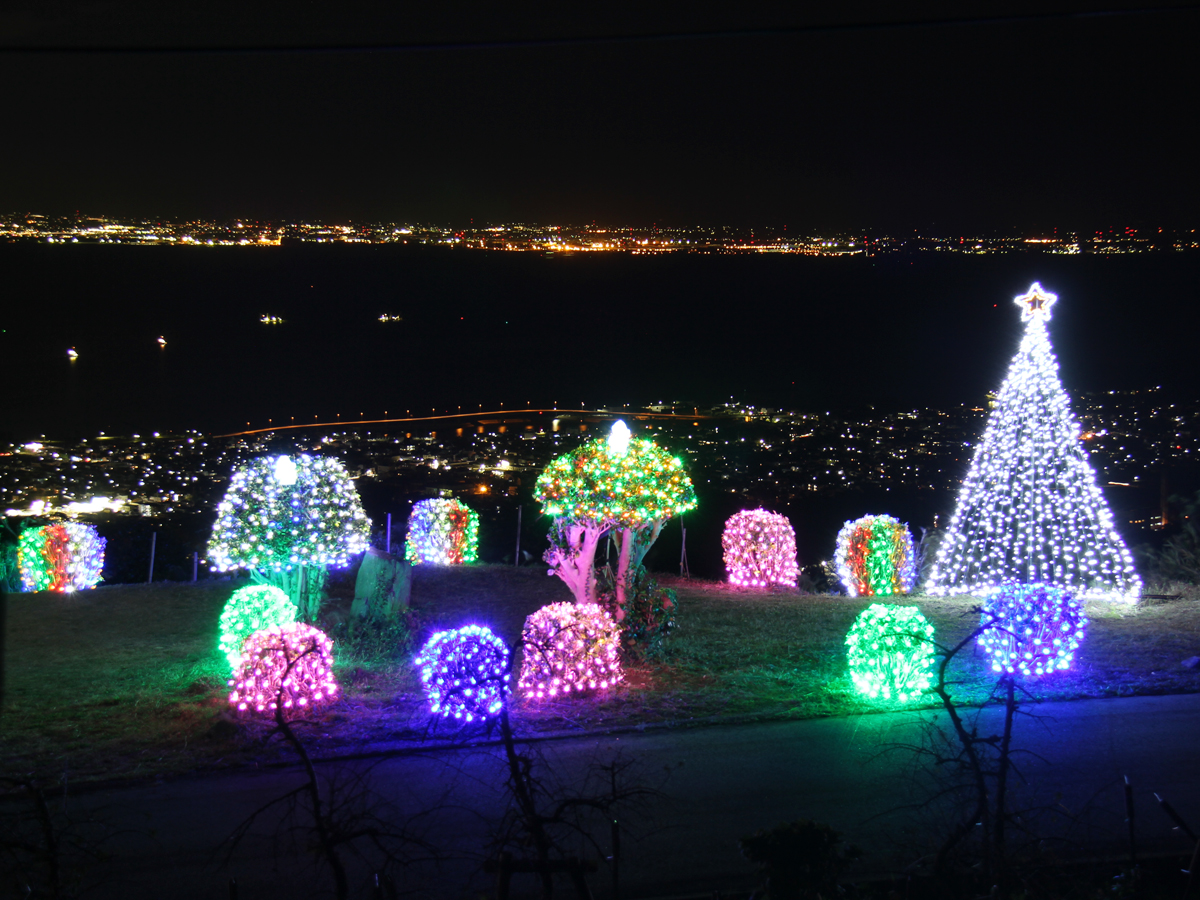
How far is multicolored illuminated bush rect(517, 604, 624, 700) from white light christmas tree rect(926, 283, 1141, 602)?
Answer: 618 cm

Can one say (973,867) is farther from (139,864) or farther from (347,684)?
(347,684)

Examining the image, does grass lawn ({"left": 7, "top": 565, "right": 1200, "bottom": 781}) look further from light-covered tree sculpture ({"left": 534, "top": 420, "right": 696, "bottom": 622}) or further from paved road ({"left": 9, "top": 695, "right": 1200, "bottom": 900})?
light-covered tree sculpture ({"left": 534, "top": 420, "right": 696, "bottom": 622})

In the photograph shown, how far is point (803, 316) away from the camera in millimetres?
55281

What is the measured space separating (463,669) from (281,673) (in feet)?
4.25

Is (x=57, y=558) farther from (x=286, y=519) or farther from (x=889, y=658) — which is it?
(x=889, y=658)

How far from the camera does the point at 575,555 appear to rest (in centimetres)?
944

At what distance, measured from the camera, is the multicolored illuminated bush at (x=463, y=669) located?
6438 millimetres

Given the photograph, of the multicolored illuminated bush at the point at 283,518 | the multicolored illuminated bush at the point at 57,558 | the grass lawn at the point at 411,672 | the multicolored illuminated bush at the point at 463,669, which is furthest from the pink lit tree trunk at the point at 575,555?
the multicolored illuminated bush at the point at 57,558

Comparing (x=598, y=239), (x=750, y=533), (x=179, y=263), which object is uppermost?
(x=598, y=239)

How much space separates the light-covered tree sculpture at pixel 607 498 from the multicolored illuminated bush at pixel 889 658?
96.9 inches

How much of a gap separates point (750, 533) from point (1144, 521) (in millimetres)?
12356

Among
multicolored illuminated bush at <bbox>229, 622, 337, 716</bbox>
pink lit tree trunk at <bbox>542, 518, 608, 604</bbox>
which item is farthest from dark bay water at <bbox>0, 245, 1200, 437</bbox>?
multicolored illuminated bush at <bbox>229, 622, 337, 716</bbox>

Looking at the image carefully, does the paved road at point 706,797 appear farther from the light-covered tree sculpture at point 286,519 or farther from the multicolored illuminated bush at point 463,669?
the light-covered tree sculpture at point 286,519

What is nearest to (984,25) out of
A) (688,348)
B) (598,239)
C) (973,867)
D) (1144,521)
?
(973,867)
